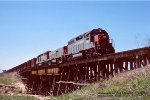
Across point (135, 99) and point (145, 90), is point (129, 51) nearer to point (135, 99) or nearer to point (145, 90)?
point (145, 90)

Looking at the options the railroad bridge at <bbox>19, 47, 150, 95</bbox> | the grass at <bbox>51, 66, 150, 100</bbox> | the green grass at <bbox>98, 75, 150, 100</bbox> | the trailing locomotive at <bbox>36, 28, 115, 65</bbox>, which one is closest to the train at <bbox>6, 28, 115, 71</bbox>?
the trailing locomotive at <bbox>36, 28, 115, 65</bbox>

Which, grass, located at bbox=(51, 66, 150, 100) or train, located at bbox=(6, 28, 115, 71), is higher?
train, located at bbox=(6, 28, 115, 71)

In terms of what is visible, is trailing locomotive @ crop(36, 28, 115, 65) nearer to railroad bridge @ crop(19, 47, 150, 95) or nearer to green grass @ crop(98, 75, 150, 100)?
railroad bridge @ crop(19, 47, 150, 95)

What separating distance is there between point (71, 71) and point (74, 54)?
3114 millimetres

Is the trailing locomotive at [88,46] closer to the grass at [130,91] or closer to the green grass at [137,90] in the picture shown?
the grass at [130,91]

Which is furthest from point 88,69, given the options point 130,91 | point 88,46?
point 130,91

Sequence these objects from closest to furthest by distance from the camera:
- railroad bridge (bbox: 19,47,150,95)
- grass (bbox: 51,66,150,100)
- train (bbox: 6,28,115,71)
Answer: grass (bbox: 51,66,150,100) < railroad bridge (bbox: 19,47,150,95) < train (bbox: 6,28,115,71)

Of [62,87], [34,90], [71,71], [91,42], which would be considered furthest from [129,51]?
[34,90]

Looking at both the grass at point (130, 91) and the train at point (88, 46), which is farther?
the train at point (88, 46)

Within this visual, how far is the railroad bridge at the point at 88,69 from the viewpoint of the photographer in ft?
47.9

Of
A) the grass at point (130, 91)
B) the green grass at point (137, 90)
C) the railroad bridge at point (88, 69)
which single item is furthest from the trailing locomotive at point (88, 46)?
the green grass at point (137, 90)

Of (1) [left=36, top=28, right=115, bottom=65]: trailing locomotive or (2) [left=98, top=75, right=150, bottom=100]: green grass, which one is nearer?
(2) [left=98, top=75, right=150, bottom=100]: green grass

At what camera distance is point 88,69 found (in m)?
21.1

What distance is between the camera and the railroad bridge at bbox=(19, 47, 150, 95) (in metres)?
14.6
